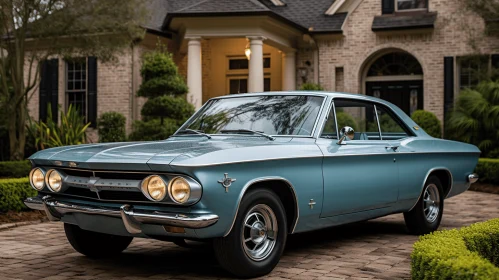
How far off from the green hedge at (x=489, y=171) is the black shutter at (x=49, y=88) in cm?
1273

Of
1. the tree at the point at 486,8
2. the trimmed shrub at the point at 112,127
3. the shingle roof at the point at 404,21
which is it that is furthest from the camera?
the shingle roof at the point at 404,21

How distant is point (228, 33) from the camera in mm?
18125

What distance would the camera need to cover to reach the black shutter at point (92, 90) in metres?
19.5

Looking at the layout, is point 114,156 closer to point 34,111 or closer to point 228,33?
point 228,33

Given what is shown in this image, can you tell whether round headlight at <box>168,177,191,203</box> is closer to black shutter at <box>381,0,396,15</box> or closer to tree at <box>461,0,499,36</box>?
tree at <box>461,0,499,36</box>

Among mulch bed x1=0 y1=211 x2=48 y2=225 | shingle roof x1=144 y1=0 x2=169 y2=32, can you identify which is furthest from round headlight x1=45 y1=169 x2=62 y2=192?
shingle roof x1=144 y1=0 x2=169 y2=32

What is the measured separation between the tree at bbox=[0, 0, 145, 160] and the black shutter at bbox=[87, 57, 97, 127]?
17.2ft

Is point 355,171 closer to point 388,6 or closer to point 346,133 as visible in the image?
point 346,133

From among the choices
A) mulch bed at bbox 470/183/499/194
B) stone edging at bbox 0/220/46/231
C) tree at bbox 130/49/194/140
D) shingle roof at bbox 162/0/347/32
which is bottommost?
stone edging at bbox 0/220/46/231

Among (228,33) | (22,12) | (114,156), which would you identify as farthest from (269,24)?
(114,156)

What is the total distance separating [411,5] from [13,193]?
595 inches

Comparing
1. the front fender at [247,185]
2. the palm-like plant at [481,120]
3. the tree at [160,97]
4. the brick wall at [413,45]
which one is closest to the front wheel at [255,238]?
the front fender at [247,185]

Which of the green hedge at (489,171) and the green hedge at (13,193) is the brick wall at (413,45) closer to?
the green hedge at (489,171)

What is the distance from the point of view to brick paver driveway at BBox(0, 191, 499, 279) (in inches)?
210
